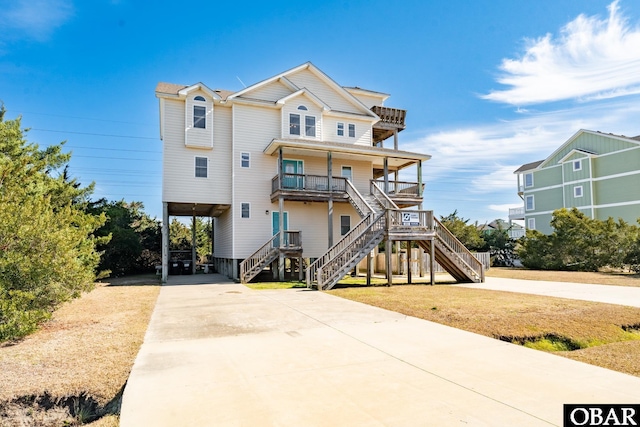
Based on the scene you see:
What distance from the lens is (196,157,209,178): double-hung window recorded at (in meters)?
20.9

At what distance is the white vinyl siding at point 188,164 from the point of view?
20.3 meters

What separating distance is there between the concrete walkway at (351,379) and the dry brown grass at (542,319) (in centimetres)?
70

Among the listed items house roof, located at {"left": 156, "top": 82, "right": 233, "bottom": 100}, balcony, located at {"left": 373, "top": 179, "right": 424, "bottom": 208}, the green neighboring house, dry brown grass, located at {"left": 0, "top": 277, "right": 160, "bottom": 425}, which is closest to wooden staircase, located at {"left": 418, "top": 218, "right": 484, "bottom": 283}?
balcony, located at {"left": 373, "top": 179, "right": 424, "bottom": 208}

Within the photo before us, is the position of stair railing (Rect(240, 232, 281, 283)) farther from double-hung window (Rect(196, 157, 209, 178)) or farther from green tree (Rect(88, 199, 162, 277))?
green tree (Rect(88, 199, 162, 277))

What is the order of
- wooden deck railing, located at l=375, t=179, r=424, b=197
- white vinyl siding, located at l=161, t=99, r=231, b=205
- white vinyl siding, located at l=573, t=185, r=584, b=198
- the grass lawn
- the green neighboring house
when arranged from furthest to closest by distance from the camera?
white vinyl siding, located at l=573, t=185, r=584, b=198, the green neighboring house, wooden deck railing, located at l=375, t=179, r=424, b=197, white vinyl siding, located at l=161, t=99, r=231, b=205, the grass lawn

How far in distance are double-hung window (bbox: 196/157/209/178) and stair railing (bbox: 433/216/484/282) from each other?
42.3 feet

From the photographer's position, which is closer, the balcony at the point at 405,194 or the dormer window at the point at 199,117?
the dormer window at the point at 199,117

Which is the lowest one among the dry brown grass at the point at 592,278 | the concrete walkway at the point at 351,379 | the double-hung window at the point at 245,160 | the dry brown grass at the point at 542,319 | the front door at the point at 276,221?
the dry brown grass at the point at 592,278

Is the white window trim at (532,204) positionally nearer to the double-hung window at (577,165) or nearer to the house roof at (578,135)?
the house roof at (578,135)

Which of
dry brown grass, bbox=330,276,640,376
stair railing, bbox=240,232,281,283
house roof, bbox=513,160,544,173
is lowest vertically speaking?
dry brown grass, bbox=330,276,640,376

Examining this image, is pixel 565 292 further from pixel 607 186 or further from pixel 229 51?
pixel 607 186

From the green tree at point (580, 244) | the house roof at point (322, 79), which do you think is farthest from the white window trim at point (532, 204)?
the house roof at point (322, 79)

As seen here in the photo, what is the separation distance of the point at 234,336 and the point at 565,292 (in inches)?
487

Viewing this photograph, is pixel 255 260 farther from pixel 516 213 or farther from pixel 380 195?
pixel 516 213
